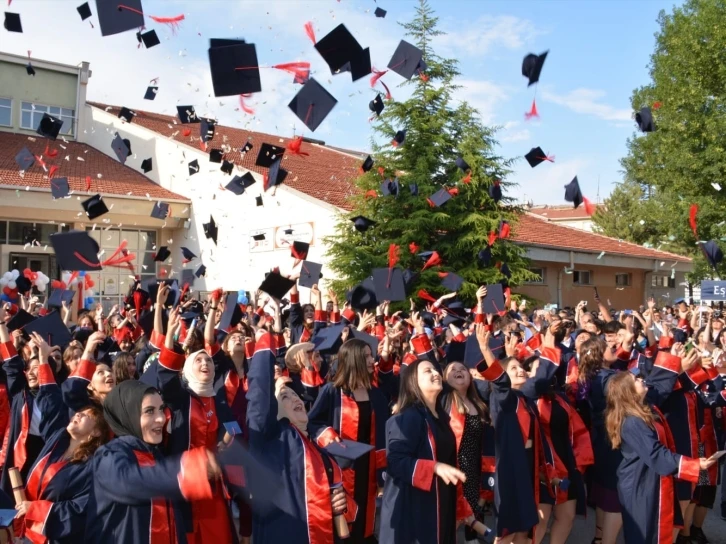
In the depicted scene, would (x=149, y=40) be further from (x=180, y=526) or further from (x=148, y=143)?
(x=148, y=143)

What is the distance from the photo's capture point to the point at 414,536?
3967mm

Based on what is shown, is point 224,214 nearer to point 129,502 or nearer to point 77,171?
point 77,171

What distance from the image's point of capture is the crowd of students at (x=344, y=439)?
3246 mm

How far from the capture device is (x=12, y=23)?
32.3 feet

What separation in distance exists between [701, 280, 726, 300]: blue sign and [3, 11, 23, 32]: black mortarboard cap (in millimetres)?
12619

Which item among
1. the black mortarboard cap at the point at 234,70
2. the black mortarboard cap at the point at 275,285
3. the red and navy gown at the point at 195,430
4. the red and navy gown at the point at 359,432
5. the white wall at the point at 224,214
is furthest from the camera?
the white wall at the point at 224,214

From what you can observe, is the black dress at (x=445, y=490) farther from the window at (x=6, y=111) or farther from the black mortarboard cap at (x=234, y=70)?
the window at (x=6, y=111)

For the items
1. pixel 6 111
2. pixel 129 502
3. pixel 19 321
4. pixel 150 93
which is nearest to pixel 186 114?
pixel 150 93

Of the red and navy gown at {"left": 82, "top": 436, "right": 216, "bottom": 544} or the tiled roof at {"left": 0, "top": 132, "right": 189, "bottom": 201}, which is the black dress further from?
the tiled roof at {"left": 0, "top": 132, "right": 189, "bottom": 201}

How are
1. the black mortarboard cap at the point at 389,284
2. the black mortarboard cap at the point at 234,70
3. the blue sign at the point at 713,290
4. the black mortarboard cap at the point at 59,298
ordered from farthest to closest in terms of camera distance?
the blue sign at the point at 713,290
the black mortarboard cap at the point at 389,284
the black mortarboard cap at the point at 59,298
the black mortarboard cap at the point at 234,70

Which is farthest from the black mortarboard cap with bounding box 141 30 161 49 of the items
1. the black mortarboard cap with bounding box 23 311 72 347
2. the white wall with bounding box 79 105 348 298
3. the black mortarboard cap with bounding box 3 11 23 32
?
the white wall with bounding box 79 105 348 298

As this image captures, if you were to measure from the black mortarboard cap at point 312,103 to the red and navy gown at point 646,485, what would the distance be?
481 centimetres

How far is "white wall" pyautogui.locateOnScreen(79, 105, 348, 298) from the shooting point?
70.3 ft

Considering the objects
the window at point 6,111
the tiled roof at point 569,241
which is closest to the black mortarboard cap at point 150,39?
the tiled roof at point 569,241
